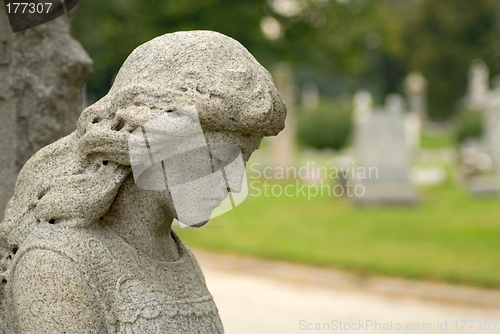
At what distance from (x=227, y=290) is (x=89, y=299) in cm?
421

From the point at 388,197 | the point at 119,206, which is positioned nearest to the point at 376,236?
the point at 388,197

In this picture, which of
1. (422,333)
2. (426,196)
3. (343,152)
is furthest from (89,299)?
(343,152)

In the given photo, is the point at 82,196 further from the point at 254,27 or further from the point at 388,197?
the point at 254,27

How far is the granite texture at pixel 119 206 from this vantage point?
53.6 inches

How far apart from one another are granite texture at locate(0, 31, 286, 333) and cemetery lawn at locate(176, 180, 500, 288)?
4.78 metres

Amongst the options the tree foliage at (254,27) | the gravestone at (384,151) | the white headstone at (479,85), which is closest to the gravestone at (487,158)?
the gravestone at (384,151)

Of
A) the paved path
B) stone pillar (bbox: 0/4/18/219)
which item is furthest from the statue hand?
the paved path

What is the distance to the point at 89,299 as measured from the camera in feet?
4.53

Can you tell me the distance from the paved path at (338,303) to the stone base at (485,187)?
574 centimetres

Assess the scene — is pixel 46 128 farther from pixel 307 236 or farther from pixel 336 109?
pixel 336 109

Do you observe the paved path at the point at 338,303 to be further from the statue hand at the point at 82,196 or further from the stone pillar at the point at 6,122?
the statue hand at the point at 82,196

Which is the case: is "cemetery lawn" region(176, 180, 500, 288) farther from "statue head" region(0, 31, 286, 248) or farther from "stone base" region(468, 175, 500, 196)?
"statue head" region(0, 31, 286, 248)

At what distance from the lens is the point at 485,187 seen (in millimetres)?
10578

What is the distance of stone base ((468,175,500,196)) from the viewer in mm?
10500
